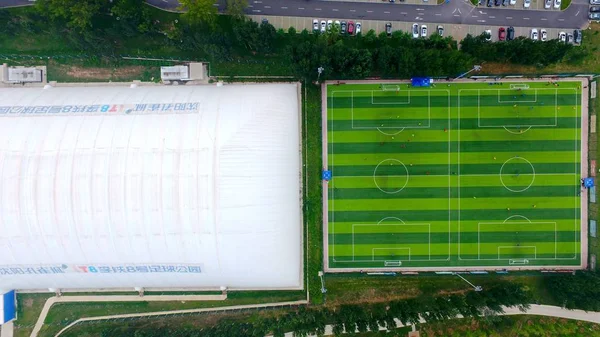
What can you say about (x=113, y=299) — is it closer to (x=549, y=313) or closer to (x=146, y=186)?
(x=146, y=186)

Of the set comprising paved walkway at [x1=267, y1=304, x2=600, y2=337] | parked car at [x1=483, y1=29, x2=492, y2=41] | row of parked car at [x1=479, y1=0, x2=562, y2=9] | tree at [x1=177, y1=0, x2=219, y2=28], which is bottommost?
paved walkway at [x1=267, y1=304, x2=600, y2=337]

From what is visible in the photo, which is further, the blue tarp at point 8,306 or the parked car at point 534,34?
the parked car at point 534,34

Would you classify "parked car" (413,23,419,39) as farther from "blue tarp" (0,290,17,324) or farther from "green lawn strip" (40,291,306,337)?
"blue tarp" (0,290,17,324)

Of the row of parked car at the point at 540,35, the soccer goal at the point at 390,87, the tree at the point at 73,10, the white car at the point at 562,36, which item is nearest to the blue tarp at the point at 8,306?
the tree at the point at 73,10

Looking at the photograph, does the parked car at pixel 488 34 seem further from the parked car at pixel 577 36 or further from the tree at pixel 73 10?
the tree at pixel 73 10

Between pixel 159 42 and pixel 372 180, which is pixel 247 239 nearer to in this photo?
pixel 372 180

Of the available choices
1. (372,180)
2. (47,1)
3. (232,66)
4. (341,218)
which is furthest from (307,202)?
(47,1)

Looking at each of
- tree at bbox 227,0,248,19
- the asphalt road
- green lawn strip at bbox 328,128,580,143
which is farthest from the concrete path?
the asphalt road
